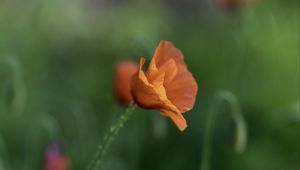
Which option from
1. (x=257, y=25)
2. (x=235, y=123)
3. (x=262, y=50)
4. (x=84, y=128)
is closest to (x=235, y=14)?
(x=262, y=50)

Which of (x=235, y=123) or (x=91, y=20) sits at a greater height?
(x=235, y=123)

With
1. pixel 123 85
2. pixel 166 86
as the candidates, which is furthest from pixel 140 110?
pixel 166 86

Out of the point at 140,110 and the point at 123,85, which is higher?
the point at 123,85

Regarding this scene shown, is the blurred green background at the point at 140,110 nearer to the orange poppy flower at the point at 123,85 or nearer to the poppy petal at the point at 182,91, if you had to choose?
the orange poppy flower at the point at 123,85

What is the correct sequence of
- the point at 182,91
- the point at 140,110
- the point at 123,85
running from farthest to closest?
1. the point at 140,110
2. the point at 123,85
3. the point at 182,91

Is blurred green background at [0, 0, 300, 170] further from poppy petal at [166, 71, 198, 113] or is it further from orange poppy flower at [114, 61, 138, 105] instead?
poppy petal at [166, 71, 198, 113]

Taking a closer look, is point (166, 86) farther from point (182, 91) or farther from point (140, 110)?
point (140, 110)

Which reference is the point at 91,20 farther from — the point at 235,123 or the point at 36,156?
the point at 235,123

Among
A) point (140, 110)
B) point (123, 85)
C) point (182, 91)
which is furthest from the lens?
point (140, 110)
